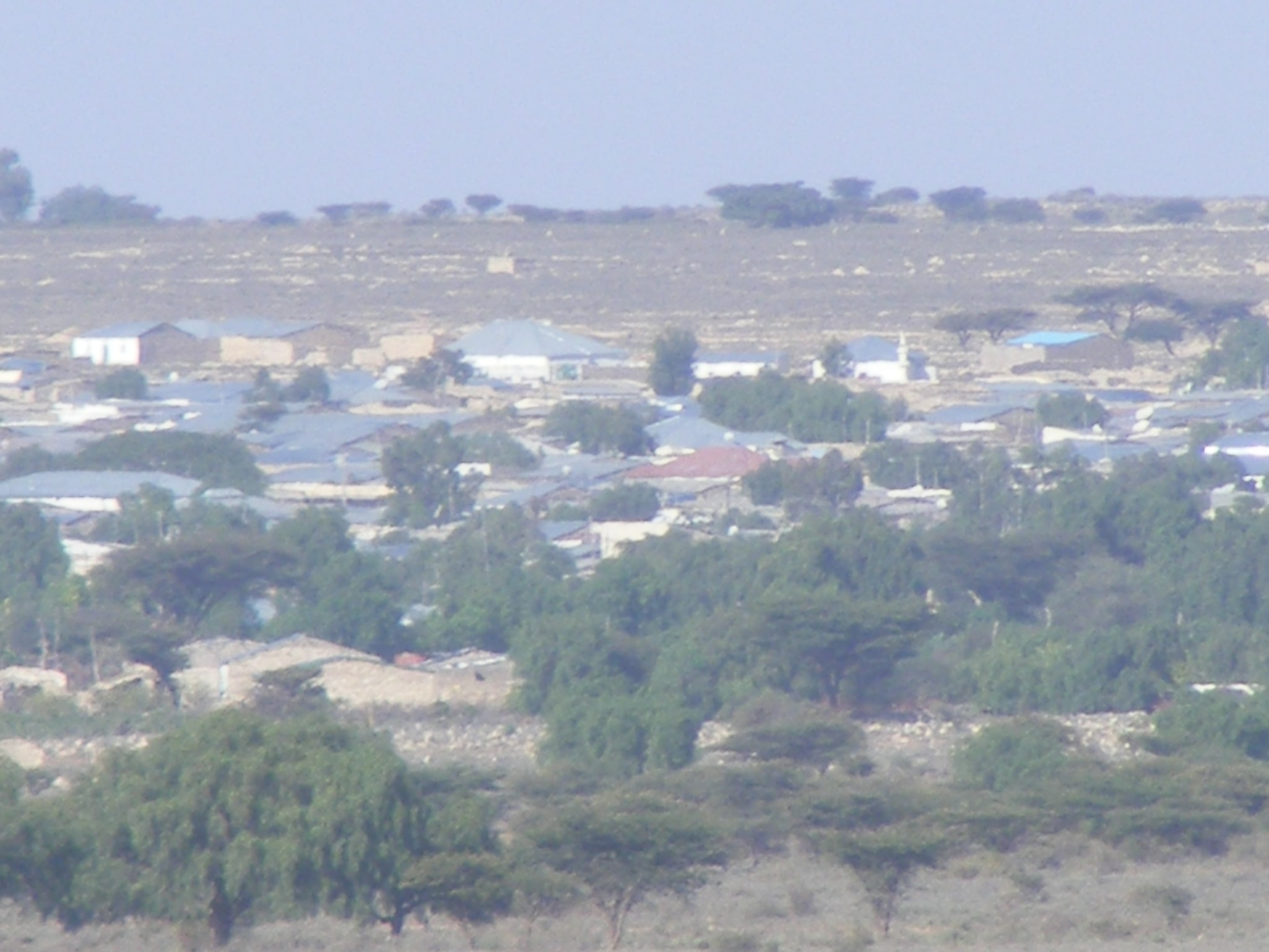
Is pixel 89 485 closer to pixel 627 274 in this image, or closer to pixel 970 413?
pixel 970 413

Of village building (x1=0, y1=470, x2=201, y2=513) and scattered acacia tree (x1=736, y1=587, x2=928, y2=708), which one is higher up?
scattered acacia tree (x1=736, y1=587, x2=928, y2=708)

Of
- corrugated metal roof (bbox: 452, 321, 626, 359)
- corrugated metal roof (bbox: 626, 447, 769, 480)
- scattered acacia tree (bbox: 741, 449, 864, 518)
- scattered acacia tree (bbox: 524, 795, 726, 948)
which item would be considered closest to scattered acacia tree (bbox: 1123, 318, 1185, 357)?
corrugated metal roof (bbox: 452, 321, 626, 359)

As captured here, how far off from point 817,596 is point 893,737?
176 cm

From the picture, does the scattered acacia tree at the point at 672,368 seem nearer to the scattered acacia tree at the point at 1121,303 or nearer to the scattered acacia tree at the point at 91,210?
the scattered acacia tree at the point at 1121,303

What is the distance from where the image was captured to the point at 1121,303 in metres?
54.2

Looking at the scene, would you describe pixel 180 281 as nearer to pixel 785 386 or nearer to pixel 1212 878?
pixel 785 386

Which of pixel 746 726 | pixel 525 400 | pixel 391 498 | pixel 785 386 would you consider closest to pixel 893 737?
pixel 746 726

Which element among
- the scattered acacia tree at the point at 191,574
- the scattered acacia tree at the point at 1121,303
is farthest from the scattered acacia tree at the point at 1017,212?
the scattered acacia tree at the point at 191,574

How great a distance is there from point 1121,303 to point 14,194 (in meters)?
44.0

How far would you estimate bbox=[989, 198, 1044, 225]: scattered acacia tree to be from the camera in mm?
74625

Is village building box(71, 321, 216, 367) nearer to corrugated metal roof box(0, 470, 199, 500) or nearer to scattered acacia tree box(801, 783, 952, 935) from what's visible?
corrugated metal roof box(0, 470, 199, 500)

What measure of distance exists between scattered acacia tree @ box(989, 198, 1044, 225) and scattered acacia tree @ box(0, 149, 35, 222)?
3150cm

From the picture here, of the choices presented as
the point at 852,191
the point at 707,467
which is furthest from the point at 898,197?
the point at 707,467

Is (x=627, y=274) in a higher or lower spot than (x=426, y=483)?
higher
